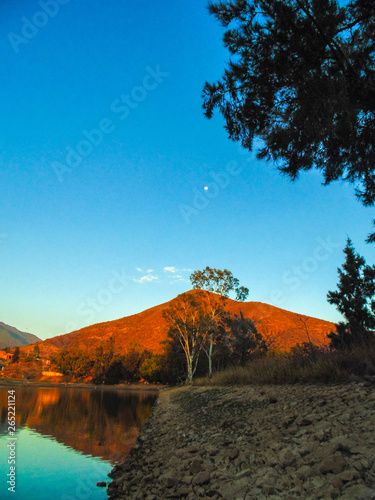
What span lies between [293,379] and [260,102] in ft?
31.0

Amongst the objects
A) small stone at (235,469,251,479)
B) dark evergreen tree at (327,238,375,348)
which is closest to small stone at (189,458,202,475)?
small stone at (235,469,251,479)

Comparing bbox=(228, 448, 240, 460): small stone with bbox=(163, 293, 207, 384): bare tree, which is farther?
bbox=(163, 293, 207, 384): bare tree

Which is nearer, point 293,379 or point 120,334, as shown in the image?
point 293,379

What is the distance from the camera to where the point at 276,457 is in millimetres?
3898

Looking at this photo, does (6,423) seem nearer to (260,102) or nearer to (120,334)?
(260,102)

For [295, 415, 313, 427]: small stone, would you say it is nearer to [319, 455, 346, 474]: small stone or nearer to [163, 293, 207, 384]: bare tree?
[319, 455, 346, 474]: small stone

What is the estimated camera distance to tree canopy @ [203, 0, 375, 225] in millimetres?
7066

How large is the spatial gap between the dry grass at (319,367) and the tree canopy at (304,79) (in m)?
4.84

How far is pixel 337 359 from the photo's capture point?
8.71m

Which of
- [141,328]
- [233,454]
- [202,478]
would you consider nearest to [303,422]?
[233,454]

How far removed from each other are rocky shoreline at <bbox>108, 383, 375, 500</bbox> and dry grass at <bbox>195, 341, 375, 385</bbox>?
1.62m

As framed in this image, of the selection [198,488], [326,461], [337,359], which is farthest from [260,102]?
[198,488]

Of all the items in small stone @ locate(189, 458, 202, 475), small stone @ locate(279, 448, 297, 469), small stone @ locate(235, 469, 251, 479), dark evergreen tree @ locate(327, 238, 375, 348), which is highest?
dark evergreen tree @ locate(327, 238, 375, 348)

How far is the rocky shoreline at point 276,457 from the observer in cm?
301
